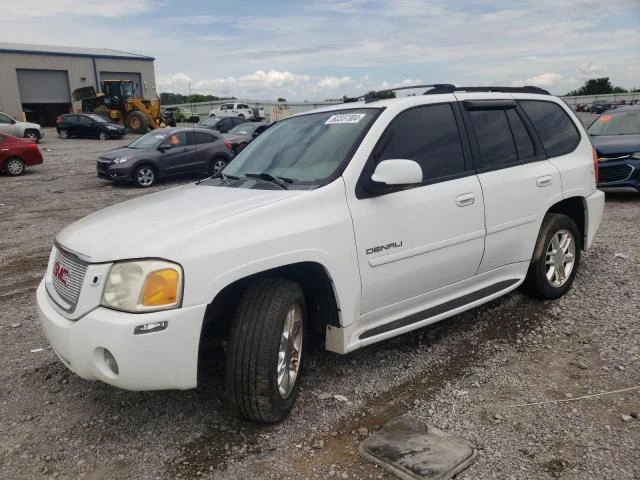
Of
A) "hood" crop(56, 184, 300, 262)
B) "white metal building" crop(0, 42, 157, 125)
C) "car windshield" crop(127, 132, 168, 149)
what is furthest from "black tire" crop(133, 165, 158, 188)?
"white metal building" crop(0, 42, 157, 125)

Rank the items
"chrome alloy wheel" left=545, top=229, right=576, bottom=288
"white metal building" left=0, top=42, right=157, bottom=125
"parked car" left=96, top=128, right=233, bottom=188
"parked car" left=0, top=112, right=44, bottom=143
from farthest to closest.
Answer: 1. "white metal building" left=0, top=42, right=157, bottom=125
2. "parked car" left=0, top=112, right=44, bottom=143
3. "parked car" left=96, top=128, right=233, bottom=188
4. "chrome alloy wheel" left=545, top=229, right=576, bottom=288

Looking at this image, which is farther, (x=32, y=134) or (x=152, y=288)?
(x=32, y=134)

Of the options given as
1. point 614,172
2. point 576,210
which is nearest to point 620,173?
point 614,172

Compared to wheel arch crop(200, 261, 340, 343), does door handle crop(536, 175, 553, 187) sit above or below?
above

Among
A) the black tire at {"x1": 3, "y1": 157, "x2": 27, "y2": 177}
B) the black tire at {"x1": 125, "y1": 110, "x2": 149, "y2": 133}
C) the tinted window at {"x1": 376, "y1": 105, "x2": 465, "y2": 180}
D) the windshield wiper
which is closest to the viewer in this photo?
the windshield wiper

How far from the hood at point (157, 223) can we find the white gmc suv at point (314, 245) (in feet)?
0.05

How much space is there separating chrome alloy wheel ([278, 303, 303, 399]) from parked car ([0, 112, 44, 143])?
2434cm

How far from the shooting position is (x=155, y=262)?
107 inches

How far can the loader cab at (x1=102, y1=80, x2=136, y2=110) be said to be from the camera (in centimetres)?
3428

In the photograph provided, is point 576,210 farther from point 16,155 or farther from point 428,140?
point 16,155

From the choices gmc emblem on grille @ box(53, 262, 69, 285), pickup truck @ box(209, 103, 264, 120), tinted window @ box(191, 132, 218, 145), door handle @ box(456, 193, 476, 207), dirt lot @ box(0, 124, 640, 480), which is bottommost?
dirt lot @ box(0, 124, 640, 480)

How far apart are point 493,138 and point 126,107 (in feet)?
110

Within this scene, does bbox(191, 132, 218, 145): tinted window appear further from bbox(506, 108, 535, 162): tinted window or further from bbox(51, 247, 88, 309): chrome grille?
bbox(51, 247, 88, 309): chrome grille

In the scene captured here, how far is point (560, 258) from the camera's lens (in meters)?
4.93
